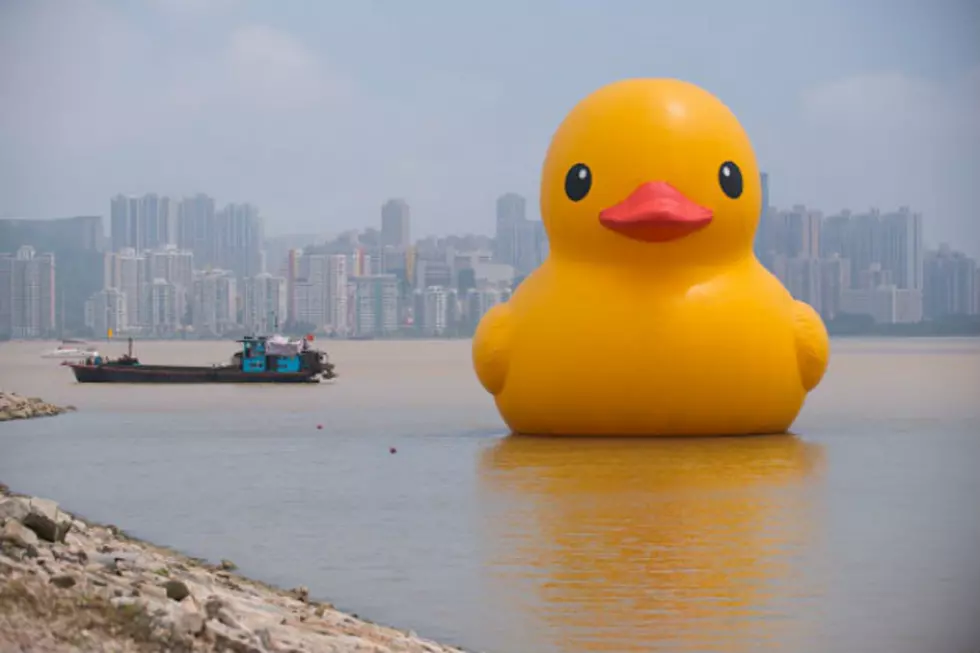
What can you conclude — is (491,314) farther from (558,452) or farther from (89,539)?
(89,539)

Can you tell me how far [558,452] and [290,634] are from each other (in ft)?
31.6

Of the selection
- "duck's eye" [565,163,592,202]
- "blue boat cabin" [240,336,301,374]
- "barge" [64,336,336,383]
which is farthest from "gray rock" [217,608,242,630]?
"blue boat cabin" [240,336,301,374]

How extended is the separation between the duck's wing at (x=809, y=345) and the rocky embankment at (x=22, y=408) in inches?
511

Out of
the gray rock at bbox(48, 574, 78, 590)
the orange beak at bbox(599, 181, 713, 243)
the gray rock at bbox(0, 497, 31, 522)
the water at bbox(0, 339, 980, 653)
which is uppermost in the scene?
the orange beak at bbox(599, 181, 713, 243)

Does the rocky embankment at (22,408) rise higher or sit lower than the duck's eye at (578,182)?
lower

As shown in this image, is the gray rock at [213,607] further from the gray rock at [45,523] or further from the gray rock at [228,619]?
the gray rock at [45,523]

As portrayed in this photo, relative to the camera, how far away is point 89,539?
9031 millimetres

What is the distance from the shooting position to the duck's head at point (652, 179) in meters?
16.1

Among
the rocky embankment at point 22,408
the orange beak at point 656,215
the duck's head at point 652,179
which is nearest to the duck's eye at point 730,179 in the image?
the duck's head at point 652,179

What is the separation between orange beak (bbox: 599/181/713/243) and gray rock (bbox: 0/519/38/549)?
913 centimetres

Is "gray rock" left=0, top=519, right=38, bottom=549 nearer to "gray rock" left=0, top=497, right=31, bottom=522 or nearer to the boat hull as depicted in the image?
"gray rock" left=0, top=497, right=31, bottom=522

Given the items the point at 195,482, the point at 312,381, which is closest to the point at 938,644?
the point at 195,482

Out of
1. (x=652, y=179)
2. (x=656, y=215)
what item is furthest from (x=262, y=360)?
(x=656, y=215)

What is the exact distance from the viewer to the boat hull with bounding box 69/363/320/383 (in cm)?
3916
